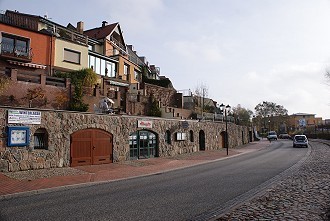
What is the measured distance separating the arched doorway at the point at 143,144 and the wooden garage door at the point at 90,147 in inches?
96.4

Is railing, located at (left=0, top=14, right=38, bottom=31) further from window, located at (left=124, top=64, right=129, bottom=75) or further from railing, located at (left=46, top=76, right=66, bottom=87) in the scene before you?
window, located at (left=124, top=64, right=129, bottom=75)

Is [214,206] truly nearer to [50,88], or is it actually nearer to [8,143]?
[8,143]

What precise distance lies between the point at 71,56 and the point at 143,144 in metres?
15.5

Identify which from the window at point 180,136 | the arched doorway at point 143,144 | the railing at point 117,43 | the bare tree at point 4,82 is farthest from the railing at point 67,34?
the bare tree at point 4,82

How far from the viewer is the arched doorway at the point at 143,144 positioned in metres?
22.2

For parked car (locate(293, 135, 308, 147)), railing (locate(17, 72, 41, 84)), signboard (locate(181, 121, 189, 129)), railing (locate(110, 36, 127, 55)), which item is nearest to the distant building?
parked car (locate(293, 135, 308, 147))

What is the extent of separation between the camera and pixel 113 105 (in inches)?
981

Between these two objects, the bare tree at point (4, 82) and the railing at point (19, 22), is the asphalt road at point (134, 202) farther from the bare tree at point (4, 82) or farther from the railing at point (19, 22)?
the railing at point (19, 22)

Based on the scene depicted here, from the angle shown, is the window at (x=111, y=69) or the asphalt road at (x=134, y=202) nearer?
the asphalt road at (x=134, y=202)

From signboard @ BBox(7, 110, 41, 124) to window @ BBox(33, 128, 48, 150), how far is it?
0.64 meters

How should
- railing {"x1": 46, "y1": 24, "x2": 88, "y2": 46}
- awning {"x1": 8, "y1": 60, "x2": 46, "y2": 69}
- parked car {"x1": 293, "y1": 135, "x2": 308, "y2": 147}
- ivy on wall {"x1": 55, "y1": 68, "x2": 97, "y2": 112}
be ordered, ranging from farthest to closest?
parked car {"x1": 293, "y1": 135, "x2": 308, "y2": 147}, railing {"x1": 46, "y1": 24, "x2": 88, "y2": 46}, awning {"x1": 8, "y1": 60, "x2": 46, "y2": 69}, ivy on wall {"x1": 55, "y1": 68, "x2": 97, "y2": 112}

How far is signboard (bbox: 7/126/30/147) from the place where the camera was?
14.7 m

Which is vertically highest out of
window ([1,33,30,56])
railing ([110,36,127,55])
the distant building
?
railing ([110,36,127,55])

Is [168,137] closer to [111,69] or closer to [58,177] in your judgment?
[58,177]
